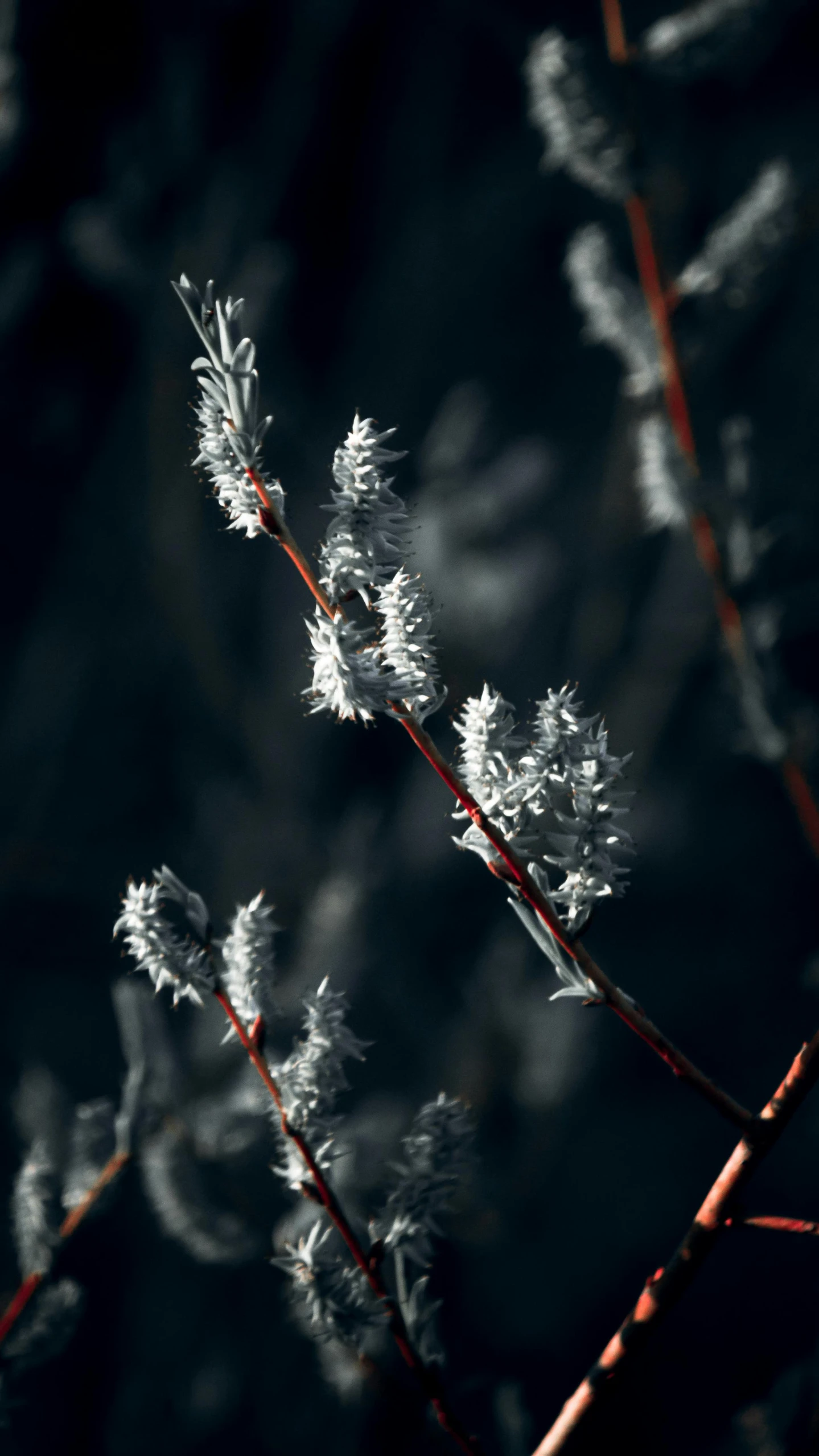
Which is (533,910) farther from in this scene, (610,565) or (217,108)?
(217,108)

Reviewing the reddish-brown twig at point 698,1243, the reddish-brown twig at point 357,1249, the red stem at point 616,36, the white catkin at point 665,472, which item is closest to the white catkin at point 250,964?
the reddish-brown twig at point 357,1249

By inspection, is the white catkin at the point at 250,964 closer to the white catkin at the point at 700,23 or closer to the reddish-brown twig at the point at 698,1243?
the reddish-brown twig at the point at 698,1243

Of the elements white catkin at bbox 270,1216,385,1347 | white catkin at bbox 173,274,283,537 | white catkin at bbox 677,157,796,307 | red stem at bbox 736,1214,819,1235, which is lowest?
red stem at bbox 736,1214,819,1235

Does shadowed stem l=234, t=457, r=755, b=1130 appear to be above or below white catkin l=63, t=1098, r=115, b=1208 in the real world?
below

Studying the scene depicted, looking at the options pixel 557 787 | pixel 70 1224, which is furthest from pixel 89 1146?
pixel 557 787

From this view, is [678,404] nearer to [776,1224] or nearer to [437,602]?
[437,602]

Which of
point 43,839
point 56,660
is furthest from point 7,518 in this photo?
point 43,839

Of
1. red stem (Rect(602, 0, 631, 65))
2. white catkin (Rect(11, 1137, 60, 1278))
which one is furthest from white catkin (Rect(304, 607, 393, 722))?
red stem (Rect(602, 0, 631, 65))

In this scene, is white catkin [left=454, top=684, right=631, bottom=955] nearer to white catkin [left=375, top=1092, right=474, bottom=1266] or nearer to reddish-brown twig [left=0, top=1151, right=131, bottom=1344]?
white catkin [left=375, top=1092, right=474, bottom=1266]
